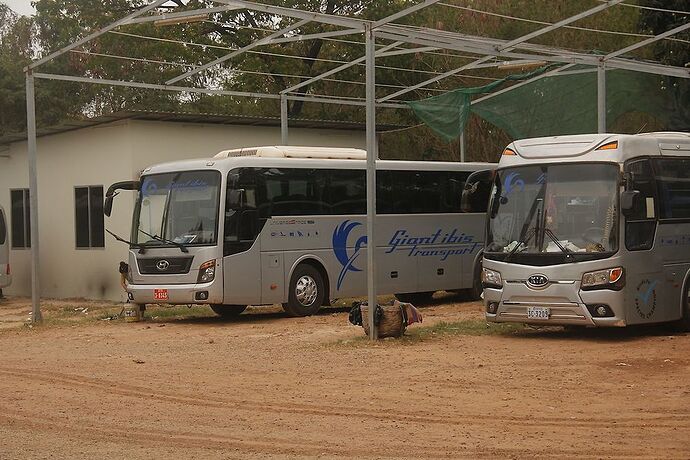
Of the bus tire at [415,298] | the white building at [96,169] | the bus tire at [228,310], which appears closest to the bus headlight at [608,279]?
the bus tire at [228,310]

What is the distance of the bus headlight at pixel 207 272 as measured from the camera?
1872cm

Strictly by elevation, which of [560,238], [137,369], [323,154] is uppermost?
[323,154]

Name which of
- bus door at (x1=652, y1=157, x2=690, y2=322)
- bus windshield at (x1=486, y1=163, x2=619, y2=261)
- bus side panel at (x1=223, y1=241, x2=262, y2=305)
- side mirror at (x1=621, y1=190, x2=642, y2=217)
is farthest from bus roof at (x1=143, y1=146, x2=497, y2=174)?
side mirror at (x1=621, y1=190, x2=642, y2=217)

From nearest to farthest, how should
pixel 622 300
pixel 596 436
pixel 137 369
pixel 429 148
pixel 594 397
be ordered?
pixel 596 436, pixel 594 397, pixel 137 369, pixel 622 300, pixel 429 148

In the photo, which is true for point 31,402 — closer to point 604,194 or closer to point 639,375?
point 639,375

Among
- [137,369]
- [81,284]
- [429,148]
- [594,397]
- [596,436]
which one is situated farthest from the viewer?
[429,148]

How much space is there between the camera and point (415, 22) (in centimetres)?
3562

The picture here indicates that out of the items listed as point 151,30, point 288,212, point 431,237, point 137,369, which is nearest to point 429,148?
point 151,30

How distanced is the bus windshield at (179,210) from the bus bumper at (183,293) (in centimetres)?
73

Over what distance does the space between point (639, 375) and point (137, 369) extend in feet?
19.0

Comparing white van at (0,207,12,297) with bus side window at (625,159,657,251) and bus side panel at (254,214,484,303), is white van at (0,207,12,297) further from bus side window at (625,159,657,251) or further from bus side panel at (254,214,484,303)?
bus side window at (625,159,657,251)

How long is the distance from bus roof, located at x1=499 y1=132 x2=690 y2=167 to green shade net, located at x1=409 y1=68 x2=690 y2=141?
19.3 ft

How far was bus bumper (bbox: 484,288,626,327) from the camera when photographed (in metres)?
14.5

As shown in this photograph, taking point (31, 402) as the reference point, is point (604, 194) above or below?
above
